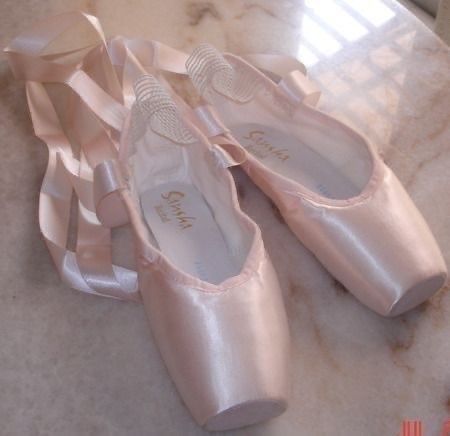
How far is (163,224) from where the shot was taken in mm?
937

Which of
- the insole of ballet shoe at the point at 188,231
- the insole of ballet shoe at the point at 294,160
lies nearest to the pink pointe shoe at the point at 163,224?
the insole of ballet shoe at the point at 188,231

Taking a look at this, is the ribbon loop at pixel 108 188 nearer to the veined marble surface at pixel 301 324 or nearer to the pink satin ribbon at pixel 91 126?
the pink satin ribbon at pixel 91 126

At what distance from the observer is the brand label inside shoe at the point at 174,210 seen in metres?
0.94

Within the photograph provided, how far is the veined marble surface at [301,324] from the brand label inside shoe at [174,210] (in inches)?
3.6

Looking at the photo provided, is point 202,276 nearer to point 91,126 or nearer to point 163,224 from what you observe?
point 163,224

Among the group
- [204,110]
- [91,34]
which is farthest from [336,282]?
[91,34]

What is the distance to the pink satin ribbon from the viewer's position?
876 millimetres

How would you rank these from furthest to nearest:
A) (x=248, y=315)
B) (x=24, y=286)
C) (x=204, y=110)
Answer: (x=204, y=110) → (x=24, y=286) → (x=248, y=315)

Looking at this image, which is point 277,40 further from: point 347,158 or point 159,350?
point 159,350

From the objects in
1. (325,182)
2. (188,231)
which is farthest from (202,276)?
(325,182)

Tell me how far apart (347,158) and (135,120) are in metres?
0.29

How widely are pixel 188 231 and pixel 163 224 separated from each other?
0.04 meters

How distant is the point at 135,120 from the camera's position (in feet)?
3.06

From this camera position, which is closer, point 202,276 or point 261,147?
point 202,276
